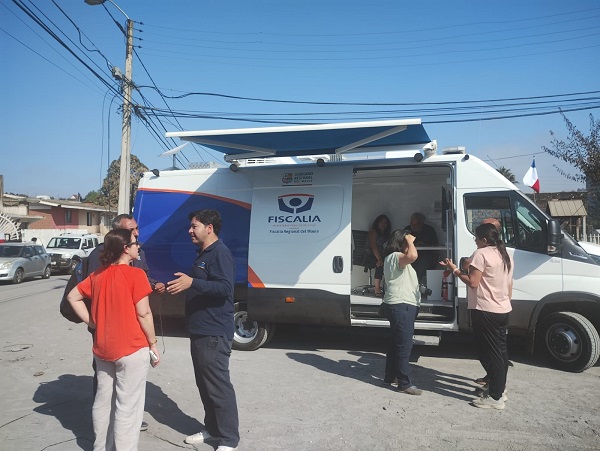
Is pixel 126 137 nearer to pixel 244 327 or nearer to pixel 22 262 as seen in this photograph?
pixel 22 262

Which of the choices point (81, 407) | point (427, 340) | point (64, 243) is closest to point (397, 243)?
point (427, 340)

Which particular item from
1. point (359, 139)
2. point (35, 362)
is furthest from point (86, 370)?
point (359, 139)

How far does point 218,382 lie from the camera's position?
3826 mm

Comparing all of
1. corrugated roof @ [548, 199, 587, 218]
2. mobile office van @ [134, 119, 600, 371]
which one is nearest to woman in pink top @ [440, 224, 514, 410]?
mobile office van @ [134, 119, 600, 371]

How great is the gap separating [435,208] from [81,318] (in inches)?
281

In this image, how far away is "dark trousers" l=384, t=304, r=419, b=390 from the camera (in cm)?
529

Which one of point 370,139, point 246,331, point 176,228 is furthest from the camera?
point 176,228

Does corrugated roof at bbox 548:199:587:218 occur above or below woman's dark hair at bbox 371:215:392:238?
above

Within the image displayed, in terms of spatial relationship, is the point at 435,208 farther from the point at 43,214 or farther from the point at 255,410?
the point at 43,214

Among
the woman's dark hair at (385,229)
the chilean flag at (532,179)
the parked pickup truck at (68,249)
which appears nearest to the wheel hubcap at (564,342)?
the woman's dark hair at (385,229)

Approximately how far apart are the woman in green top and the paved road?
0.29 metres

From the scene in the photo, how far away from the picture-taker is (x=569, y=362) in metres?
6.05

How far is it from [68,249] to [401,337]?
2082cm

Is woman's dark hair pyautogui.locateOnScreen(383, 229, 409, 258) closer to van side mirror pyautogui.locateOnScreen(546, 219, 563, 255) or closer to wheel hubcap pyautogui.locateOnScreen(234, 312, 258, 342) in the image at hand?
van side mirror pyautogui.locateOnScreen(546, 219, 563, 255)
